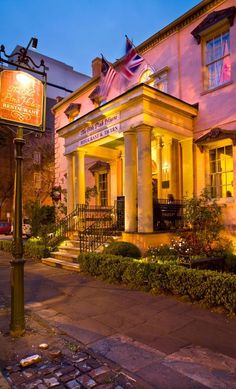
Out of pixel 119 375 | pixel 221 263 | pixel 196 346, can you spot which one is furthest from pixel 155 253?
pixel 119 375

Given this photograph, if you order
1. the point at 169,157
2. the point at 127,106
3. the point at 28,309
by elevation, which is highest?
the point at 127,106

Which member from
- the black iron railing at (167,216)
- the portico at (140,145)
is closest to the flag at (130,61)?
the portico at (140,145)

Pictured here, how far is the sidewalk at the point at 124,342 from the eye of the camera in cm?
346

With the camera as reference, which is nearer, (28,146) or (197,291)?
(197,291)

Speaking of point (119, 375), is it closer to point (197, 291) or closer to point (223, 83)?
point (197, 291)

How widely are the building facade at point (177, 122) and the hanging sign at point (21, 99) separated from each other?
510cm

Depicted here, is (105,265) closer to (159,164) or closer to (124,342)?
(124,342)

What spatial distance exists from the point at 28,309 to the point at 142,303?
2.34m

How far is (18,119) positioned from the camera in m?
5.14

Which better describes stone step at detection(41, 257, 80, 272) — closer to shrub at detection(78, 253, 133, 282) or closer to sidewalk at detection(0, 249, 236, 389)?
shrub at detection(78, 253, 133, 282)

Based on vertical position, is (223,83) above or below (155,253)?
above

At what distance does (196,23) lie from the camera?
1184 centimetres

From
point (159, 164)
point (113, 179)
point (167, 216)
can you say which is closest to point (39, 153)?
point (113, 179)

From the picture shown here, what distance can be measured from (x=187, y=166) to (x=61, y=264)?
6.03 meters
